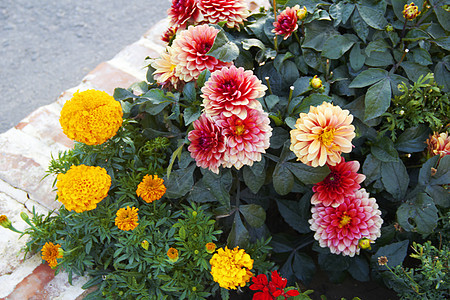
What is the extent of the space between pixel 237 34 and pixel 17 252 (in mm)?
1140

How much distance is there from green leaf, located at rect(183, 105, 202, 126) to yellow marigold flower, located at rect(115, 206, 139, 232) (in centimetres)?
34

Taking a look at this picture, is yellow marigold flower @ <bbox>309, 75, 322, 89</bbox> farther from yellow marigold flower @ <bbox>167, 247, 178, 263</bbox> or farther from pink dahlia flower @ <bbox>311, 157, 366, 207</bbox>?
yellow marigold flower @ <bbox>167, 247, 178, 263</bbox>

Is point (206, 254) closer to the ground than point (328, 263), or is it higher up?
higher up

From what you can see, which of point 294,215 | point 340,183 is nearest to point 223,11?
point 340,183

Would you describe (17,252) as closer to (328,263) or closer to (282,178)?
(282,178)

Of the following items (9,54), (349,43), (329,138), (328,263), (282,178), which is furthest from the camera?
(9,54)

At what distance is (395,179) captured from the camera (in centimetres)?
145

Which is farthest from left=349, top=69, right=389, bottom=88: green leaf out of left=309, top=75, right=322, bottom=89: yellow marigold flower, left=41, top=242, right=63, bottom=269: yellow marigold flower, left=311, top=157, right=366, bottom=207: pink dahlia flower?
left=41, top=242, right=63, bottom=269: yellow marigold flower

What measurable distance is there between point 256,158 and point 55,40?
2.52 meters

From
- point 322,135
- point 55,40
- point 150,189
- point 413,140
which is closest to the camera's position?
point 322,135

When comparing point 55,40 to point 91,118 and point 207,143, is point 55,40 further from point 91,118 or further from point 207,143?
point 207,143

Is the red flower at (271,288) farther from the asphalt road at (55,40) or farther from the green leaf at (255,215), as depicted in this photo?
the asphalt road at (55,40)

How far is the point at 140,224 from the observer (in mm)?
1398

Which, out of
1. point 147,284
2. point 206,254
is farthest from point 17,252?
point 206,254
